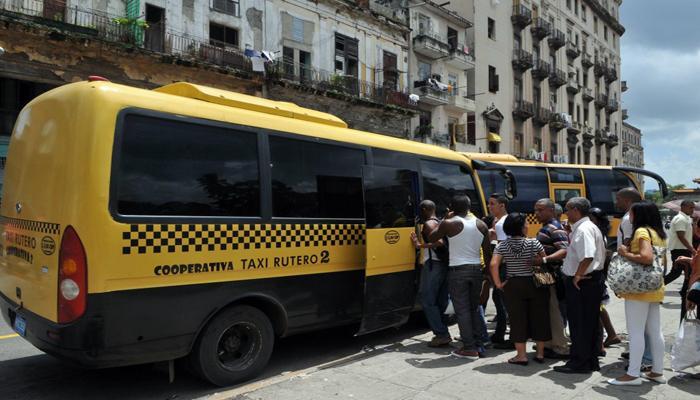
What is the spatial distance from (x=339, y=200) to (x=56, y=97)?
2878mm

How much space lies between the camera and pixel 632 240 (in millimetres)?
4691

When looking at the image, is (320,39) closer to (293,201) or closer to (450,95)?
(450,95)

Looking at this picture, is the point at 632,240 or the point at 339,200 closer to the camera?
the point at 632,240

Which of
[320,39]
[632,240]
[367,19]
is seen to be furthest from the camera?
[367,19]

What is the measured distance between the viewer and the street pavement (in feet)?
14.8

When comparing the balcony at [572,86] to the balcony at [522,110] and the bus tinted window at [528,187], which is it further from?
the bus tinted window at [528,187]

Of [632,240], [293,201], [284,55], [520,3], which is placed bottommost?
[632,240]

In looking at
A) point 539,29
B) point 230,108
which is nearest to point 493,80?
point 539,29

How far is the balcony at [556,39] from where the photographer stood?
142ft

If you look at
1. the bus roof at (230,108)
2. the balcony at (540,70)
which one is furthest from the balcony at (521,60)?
the bus roof at (230,108)

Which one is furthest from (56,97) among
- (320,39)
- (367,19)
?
(367,19)

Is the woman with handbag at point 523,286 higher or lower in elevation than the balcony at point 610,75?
lower

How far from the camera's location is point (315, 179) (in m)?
5.44

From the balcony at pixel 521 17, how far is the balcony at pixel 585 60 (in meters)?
12.7
